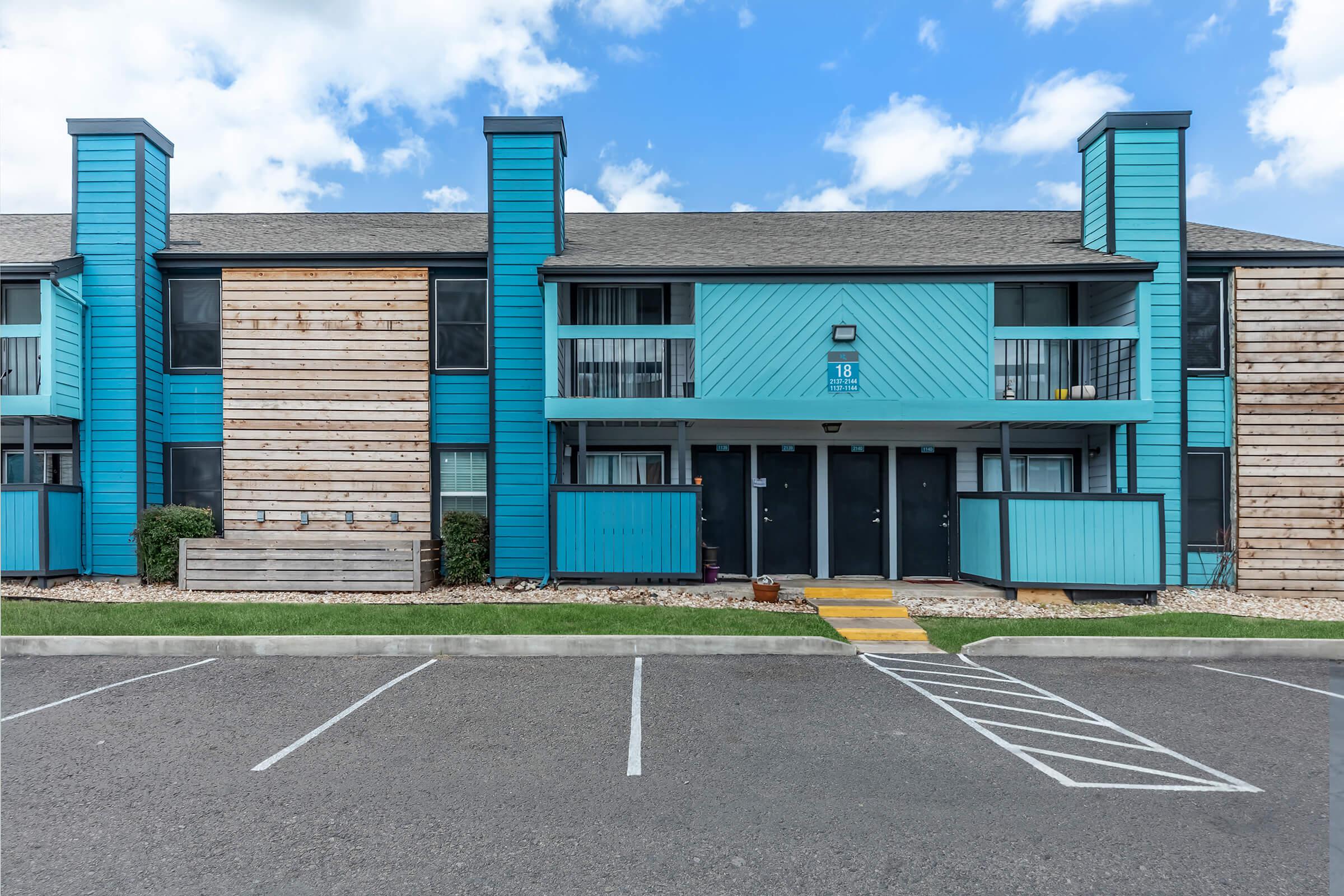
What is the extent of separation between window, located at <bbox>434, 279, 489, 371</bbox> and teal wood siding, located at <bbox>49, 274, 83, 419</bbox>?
18.5 ft

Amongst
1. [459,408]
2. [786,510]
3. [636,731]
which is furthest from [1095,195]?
[636,731]

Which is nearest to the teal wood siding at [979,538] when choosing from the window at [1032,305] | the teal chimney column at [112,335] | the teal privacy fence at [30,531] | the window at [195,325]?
the window at [1032,305]

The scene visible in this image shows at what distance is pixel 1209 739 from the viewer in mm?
5418

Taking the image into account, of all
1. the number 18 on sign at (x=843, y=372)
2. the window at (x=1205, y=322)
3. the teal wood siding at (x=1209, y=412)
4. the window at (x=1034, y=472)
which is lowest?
the window at (x=1034, y=472)

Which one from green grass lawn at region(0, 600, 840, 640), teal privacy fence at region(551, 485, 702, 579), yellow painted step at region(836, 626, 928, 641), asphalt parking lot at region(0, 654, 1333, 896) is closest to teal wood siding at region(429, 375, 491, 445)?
teal privacy fence at region(551, 485, 702, 579)

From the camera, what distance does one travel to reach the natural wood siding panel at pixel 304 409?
12164 millimetres

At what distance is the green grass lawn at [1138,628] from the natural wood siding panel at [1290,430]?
105 inches

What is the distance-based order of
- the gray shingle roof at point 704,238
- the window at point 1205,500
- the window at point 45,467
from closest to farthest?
the gray shingle roof at point 704,238
the window at point 1205,500
the window at point 45,467

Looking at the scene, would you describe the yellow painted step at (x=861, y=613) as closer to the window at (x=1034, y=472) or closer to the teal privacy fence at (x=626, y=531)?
the teal privacy fence at (x=626, y=531)

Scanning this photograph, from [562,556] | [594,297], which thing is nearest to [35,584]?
[562,556]

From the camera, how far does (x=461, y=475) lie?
1249 cm

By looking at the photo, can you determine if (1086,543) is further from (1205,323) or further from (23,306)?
(23,306)

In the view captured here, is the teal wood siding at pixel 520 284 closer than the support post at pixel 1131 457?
No

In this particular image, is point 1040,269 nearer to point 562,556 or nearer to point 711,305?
point 711,305
